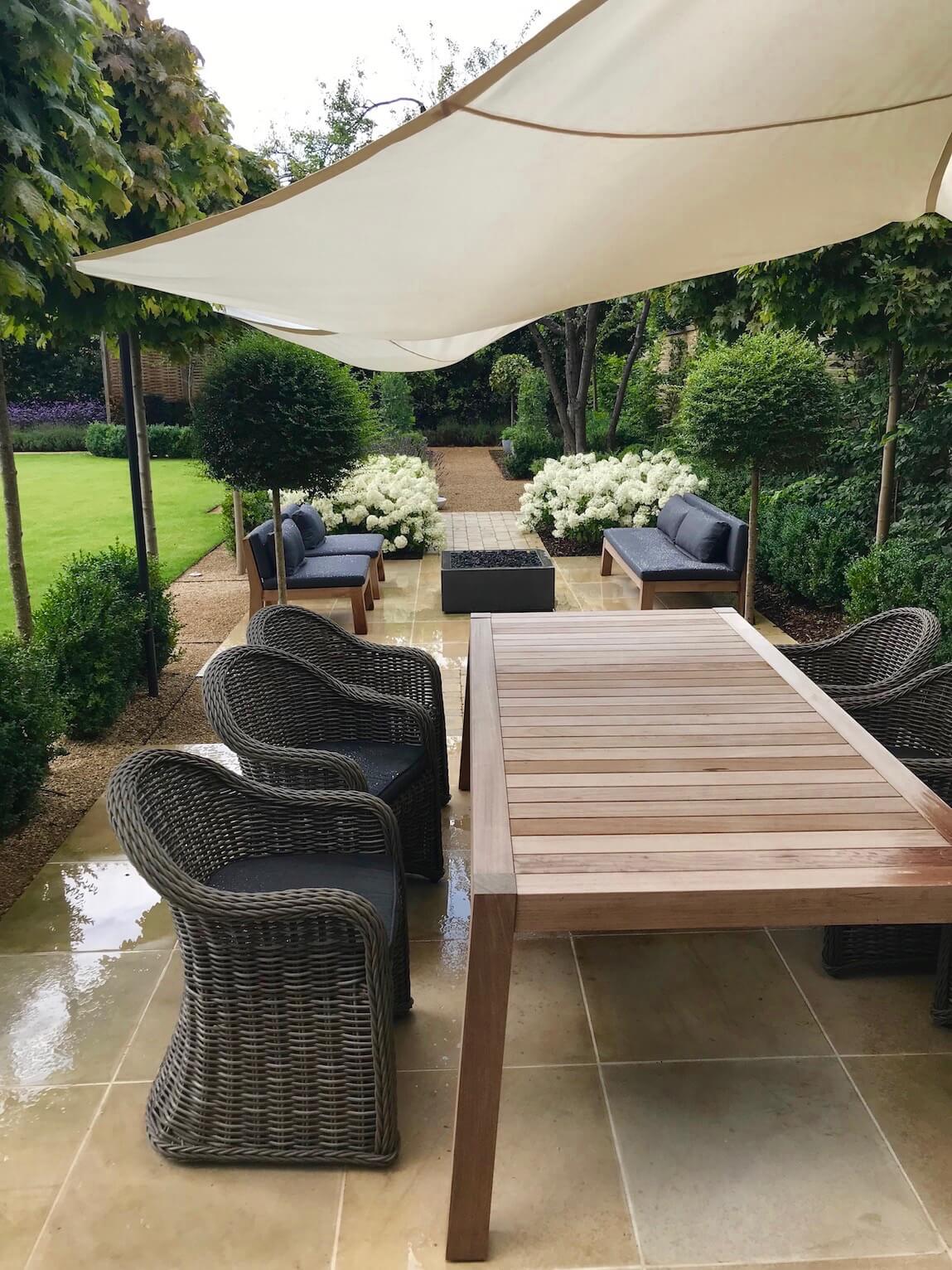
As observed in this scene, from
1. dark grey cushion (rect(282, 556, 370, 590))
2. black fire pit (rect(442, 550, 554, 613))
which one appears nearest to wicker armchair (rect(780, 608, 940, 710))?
black fire pit (rect(442, 550, 554, 613))

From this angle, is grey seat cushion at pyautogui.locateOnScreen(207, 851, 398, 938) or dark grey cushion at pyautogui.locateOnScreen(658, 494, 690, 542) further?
dark grey cushion at pyautogui.locateOnScreen(658, 494, 690, 542)

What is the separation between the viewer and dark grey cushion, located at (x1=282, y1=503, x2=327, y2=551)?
26.7 ft

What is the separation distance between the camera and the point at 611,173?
223 cm

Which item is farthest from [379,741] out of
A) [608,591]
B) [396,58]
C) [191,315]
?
[396,58]

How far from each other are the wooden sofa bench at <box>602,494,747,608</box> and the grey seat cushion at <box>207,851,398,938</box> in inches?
191

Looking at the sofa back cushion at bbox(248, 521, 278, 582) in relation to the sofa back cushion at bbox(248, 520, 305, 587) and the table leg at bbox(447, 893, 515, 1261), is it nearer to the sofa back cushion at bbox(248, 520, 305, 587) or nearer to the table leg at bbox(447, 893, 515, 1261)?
the sofa back cushion at bbox(248, 520, 305, 587)

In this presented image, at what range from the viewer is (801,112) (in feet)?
6.99

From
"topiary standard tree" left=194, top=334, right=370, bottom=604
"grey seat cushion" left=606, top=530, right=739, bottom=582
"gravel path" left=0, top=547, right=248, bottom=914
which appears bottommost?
"gravel path" left=0, top=547, right=248, bottom=914

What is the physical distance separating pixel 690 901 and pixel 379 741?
6.12 feet

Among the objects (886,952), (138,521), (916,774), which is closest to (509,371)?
(138,521)

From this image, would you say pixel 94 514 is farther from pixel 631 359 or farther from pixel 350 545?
pixel 631 359

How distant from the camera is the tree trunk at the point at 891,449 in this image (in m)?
6.90

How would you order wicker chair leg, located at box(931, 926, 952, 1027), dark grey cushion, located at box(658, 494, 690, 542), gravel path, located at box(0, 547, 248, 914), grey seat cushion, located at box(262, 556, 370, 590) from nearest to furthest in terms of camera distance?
wicker chair leg, located at box(931, 926, 952, 1027) < gravel path, located at box(0, 547, 248, 914) < grey seat cushion, located at box(262, 556, 370, 590) < dark grey cushion, located at box(658, 494, 690, 542)

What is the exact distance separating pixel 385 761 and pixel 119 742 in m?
2.18
